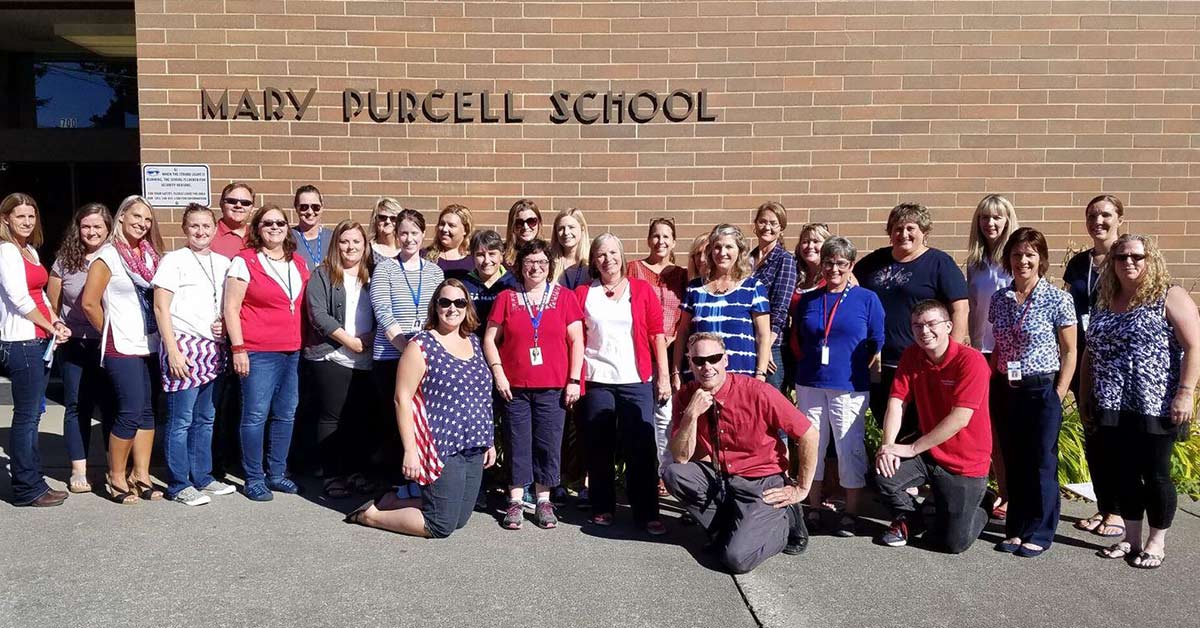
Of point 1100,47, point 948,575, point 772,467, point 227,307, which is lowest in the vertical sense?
point 948,575

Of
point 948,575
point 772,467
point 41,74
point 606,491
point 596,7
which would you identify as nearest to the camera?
point 948,575

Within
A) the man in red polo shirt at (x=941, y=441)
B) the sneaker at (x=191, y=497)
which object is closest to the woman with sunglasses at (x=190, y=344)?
the sneaker at (x=191, y=497)

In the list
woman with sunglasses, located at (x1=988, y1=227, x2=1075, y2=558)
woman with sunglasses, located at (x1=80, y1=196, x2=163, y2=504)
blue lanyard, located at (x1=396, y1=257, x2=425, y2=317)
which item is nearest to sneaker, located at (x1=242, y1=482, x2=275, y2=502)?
woman with sunglasses, located at (x1=80, y1=196, x2=163, y2=504)

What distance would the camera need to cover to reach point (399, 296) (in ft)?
18.9

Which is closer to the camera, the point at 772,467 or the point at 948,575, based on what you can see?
the point at 948,575

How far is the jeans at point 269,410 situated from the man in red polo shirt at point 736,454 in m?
2.50

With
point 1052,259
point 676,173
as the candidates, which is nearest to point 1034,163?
point 1052,259

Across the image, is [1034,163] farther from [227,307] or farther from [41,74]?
[41,74]

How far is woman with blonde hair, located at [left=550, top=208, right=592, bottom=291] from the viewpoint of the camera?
5.80 meters

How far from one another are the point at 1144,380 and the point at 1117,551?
899 millimetres

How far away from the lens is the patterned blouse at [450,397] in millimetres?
5250

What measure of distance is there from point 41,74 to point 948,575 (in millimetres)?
10222

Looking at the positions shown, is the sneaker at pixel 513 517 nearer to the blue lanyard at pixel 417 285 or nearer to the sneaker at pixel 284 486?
the blue lanyard at pixel 417 285

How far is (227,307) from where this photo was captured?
18.6ft
